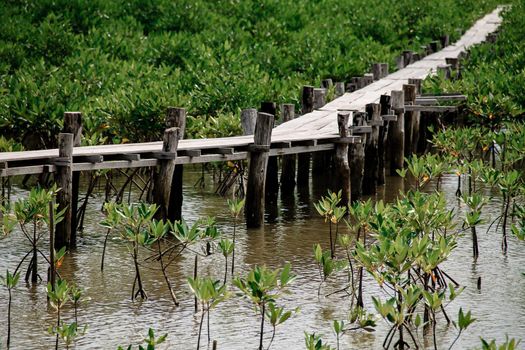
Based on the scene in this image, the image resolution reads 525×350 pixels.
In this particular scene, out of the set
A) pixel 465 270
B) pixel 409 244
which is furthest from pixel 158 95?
pixel 409 244

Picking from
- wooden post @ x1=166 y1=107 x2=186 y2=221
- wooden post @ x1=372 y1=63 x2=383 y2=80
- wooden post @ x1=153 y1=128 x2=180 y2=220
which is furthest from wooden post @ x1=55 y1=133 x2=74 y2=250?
wooden post @ x1=372 y1=63 x2=383 y2=80

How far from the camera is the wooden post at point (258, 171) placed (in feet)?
44.1

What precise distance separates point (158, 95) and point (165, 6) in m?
11.6

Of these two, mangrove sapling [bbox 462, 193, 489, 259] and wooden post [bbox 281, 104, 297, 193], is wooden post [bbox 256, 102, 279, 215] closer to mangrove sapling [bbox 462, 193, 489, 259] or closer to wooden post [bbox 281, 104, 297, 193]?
wooden post [bbox 281, 104, 297, 193]

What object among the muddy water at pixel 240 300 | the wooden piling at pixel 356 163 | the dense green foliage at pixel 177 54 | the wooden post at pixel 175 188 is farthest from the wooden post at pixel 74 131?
the wooden piling at pixel 356 163

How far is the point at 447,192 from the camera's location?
16562mm

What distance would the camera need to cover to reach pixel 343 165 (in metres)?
14.7

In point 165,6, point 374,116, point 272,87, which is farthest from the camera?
point 165,6

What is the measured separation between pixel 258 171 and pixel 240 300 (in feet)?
10.4

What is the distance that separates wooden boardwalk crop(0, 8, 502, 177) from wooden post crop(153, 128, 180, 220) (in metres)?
0.12

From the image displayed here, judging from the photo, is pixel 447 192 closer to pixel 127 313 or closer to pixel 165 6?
pixel 127 313

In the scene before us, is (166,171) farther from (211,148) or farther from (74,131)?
(74,131)

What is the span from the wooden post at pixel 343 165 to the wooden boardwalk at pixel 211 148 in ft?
0.36

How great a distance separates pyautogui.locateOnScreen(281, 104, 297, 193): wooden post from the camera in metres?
16.8
